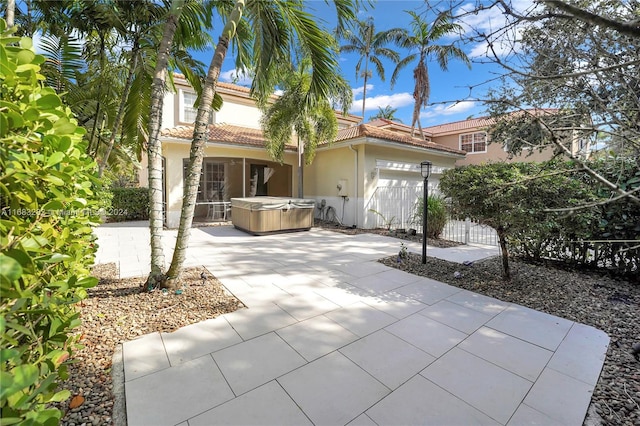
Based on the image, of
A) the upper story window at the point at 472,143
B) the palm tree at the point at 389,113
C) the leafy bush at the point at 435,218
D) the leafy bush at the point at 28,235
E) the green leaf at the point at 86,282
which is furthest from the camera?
the palm tree at the point at 389,113

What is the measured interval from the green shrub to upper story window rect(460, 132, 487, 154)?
71.0 feet

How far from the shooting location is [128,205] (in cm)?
1317

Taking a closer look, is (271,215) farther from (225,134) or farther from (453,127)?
(453,127)

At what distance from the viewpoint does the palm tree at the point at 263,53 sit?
4.23m

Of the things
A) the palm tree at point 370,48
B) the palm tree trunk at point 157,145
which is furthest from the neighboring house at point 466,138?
the palm tree trunk at point 157,145

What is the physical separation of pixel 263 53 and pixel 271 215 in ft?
18.0

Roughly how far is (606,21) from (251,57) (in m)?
6.10

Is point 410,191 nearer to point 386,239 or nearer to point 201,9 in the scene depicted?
point 386,239

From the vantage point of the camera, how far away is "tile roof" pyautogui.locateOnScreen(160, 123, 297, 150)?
438 inches

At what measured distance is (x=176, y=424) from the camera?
2008 mm

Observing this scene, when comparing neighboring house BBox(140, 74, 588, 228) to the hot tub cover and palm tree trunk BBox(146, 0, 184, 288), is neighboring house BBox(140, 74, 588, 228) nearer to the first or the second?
the hot tub cover

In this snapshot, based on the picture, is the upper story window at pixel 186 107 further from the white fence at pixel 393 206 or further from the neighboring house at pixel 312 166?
the white fence at pixel 393 206

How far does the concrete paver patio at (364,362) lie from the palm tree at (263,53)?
1.50 meters

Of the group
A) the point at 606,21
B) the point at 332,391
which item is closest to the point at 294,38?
the point at 606,21
